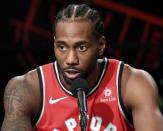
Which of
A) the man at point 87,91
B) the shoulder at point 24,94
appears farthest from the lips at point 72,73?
the shoulder at point 24,94

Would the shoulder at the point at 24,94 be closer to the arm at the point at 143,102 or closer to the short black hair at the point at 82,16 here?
the short black hair at the point at 82,16

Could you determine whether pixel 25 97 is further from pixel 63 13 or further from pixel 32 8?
pixel 32 8

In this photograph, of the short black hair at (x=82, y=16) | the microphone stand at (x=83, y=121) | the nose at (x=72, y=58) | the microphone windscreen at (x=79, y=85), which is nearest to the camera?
the microphone stand at (x=83, y=121)

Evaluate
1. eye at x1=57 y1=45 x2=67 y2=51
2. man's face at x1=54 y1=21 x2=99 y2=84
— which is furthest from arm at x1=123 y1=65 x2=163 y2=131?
eye at x1=57 y1=45 x2=67 y2=51

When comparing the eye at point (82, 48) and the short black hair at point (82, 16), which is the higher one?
the short black hair at point (82, 16)

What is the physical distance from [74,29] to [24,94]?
0.37m

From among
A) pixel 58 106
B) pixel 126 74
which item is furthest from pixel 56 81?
pixel 126 74

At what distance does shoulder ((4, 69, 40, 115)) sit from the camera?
2031 millimetres

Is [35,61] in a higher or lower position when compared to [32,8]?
lower

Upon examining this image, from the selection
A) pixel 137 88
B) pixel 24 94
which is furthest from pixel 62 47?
pixel 137 88

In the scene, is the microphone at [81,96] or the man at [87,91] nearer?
the microphone at [81,96]

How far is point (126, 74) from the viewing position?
2191 mm

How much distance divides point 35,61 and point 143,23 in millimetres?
853

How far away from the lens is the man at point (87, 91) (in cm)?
195
